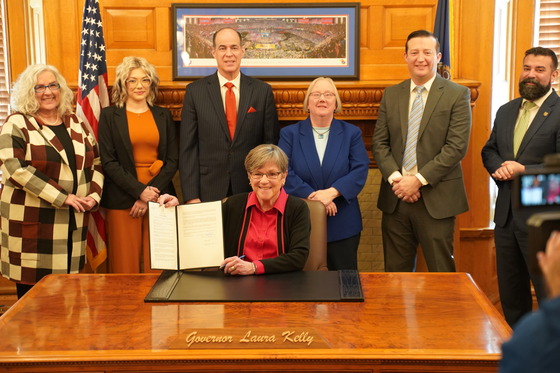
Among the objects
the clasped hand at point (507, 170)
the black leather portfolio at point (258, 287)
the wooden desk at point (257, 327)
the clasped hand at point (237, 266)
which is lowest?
the wooden desk at point (257, 327)

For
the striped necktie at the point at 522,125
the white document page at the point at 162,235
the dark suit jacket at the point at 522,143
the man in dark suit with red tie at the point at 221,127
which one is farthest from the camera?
the man in dark suit with red tie at the point at 221,127

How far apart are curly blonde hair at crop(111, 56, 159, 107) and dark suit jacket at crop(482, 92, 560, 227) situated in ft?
6.51

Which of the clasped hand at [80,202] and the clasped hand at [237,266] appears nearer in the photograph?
the clasped hand at [237,266]

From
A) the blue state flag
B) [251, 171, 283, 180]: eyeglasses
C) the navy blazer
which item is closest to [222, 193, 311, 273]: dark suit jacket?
[251, 171, 283, 180]: eyeglasses

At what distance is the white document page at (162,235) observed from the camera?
290 centimetres

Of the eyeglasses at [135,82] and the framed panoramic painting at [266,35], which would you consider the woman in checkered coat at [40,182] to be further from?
the framed panoramic painting at [266,35]

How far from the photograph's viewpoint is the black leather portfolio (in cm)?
263

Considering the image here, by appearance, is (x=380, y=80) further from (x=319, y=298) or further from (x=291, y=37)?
(x=319, y=298)

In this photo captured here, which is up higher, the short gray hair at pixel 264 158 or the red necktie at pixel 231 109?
the red necktie at pixel 231 109

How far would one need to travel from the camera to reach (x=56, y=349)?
2.19m

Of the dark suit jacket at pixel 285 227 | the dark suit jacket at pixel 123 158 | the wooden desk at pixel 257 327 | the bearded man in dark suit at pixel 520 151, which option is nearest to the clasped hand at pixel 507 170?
the bearded man in dark suit at pixel 520 151

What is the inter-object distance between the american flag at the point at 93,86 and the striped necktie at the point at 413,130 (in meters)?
1.86

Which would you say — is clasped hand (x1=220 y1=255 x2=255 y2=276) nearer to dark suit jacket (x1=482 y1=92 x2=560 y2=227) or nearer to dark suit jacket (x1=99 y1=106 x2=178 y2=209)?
dark suit jacket (x1=99 y1=106 x2=178 y2=209)

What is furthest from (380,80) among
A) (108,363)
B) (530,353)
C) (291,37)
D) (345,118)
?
(530,353)
